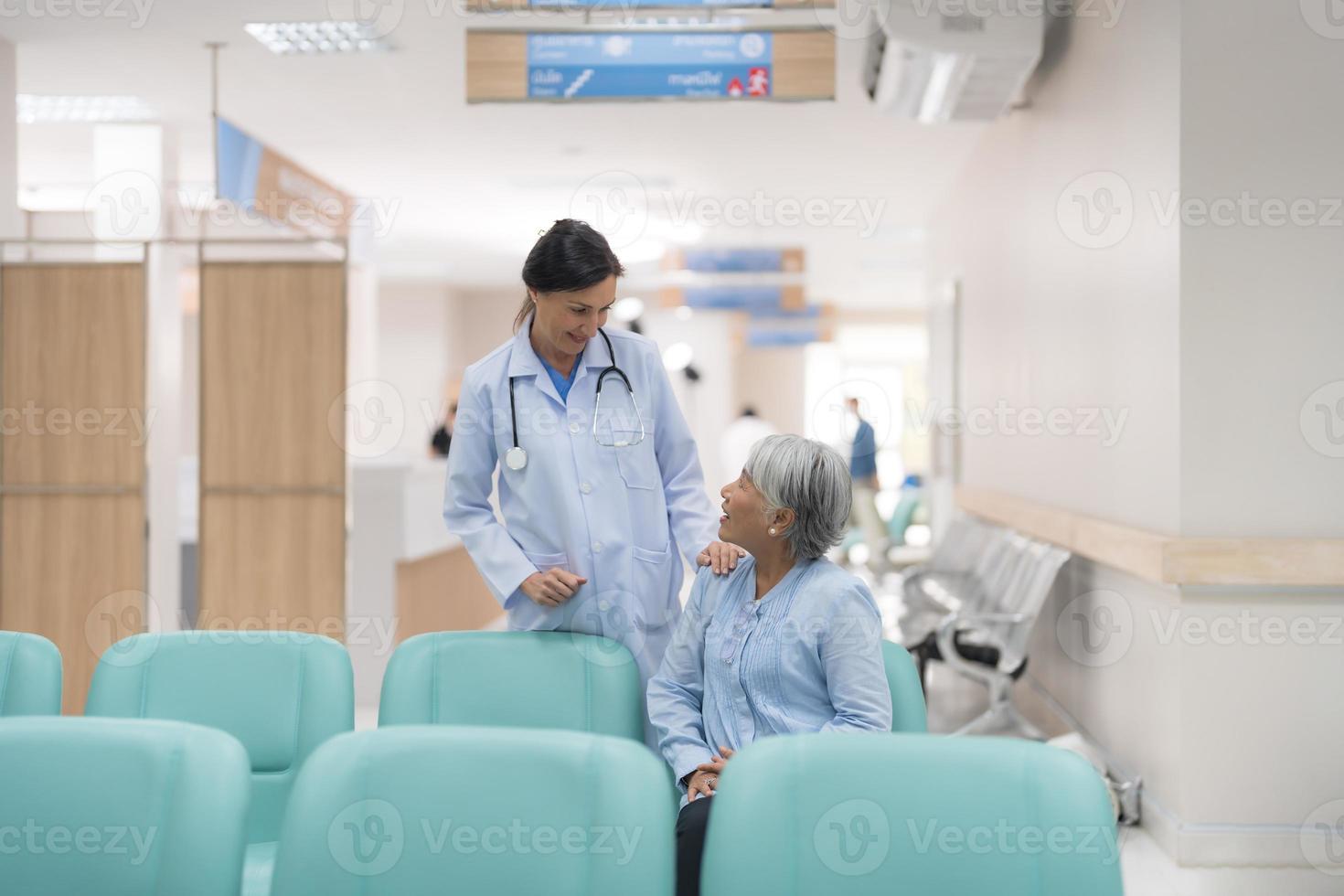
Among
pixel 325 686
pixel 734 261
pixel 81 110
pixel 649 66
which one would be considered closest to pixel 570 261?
pixel 325 686

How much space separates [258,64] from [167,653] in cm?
477

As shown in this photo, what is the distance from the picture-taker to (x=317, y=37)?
585 cm

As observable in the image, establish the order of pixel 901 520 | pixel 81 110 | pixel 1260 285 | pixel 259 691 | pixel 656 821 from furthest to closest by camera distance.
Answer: pixel 901 520, pixel 81 110, pixel 1260 285, pixel 259 691, pixel 656 821

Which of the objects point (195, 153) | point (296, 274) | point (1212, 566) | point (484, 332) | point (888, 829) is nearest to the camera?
point (888, 829)

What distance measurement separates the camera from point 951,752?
56.4 inches

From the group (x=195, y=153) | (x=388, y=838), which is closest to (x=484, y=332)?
(x=195, y=153)

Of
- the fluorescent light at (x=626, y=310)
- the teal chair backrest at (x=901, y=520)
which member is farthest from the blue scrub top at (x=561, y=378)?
the fluorescent light at (x=626, y=310)

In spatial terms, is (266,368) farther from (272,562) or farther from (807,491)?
(807,491)

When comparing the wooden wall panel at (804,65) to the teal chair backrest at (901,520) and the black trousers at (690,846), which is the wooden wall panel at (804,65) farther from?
the teal chair backrest at (901,520)

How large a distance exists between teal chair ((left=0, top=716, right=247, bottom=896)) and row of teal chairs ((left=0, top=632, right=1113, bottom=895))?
734 mm

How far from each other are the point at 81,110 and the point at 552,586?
20.0ft

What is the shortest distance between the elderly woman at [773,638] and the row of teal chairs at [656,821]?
589 millimetres

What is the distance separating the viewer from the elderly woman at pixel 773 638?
2.07 m

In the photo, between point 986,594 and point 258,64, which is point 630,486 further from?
point 258,64
